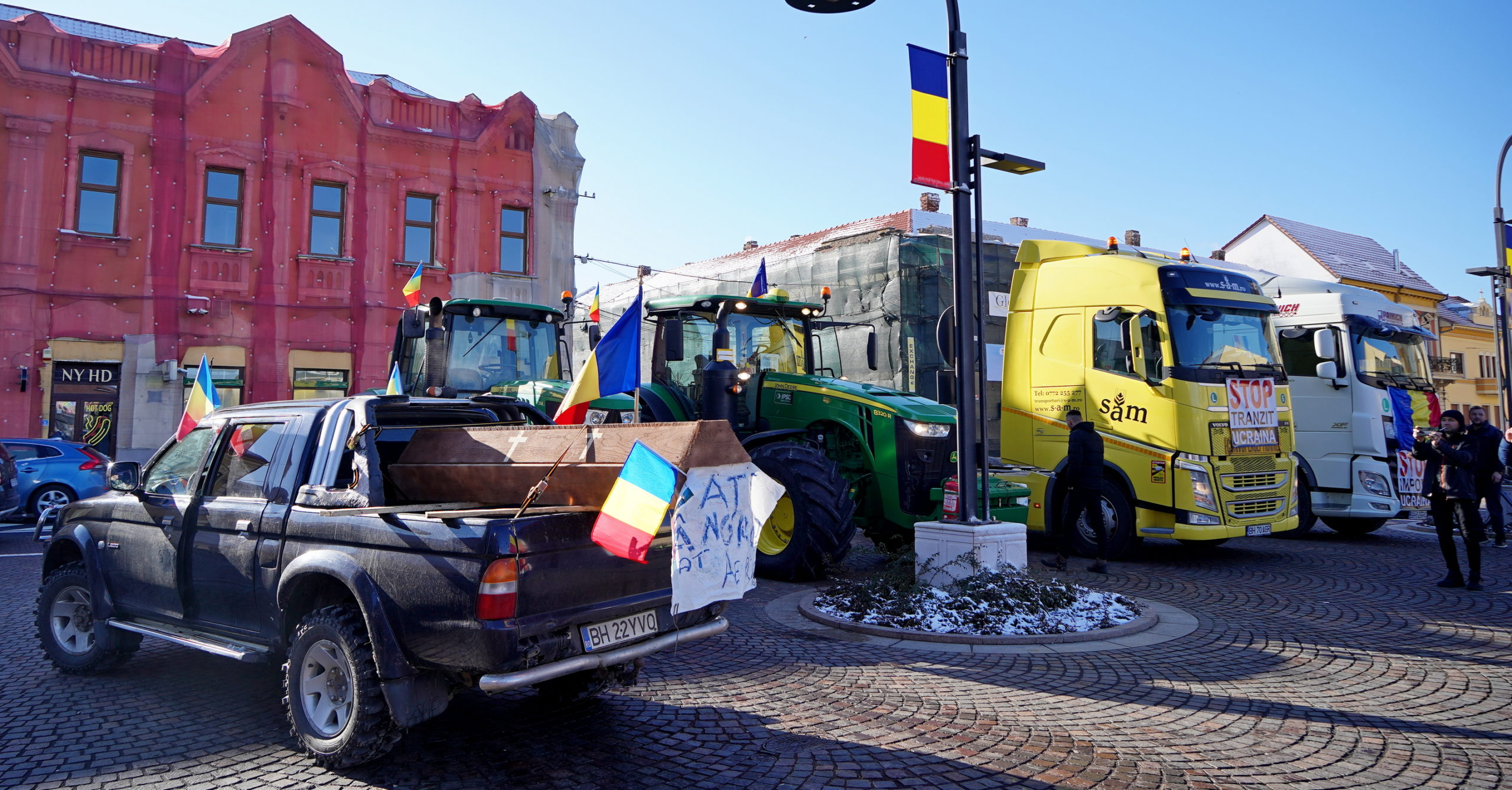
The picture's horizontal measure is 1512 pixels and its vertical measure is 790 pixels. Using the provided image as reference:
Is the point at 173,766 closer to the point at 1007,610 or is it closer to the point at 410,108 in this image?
the point at 1007,610

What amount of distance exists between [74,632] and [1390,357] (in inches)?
611

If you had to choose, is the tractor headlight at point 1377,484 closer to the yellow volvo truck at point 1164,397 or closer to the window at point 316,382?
the yellow volvo truck at point 1164,397

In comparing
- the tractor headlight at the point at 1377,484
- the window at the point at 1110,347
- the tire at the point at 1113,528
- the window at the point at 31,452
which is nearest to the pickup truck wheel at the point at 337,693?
the tire at the point at 1113,528

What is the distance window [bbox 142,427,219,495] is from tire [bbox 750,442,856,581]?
15.4ft

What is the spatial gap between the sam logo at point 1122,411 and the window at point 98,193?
18954 mm

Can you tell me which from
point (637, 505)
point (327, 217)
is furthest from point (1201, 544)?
point (327, 217)

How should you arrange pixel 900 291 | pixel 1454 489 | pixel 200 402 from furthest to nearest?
pixel 900 291 → pixel 1454 489 → pixel 200 402

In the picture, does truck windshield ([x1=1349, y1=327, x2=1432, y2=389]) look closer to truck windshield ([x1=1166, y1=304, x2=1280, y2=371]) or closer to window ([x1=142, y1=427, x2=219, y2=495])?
truck windshield ([x1=1166, y1=304, x2=1280, y2=371])

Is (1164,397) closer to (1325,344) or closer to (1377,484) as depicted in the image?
(1325,344)

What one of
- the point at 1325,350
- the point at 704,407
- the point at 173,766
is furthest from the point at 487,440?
the point at 1325,350

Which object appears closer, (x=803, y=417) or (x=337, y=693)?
(x=337, y=693)

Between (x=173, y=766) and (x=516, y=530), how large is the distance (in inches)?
79.3

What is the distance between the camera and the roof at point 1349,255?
40.0m

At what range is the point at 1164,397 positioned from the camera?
415 inches
